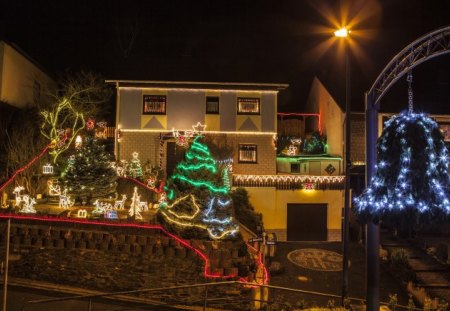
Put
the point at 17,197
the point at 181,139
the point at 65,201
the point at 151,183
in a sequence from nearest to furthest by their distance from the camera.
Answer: the point at 17,197
the point at 65,201
the point at 151,183
the point at 181,139

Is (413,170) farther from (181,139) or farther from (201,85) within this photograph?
(201,85)

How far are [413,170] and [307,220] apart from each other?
18.0 m

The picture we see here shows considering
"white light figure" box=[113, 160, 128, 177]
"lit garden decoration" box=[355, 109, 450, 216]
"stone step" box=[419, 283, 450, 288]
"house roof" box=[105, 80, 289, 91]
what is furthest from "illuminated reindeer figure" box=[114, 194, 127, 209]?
"lit garden decoration" box=[355, 109, 450, 216]

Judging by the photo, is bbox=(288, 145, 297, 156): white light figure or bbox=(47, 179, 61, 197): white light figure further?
bbox=(288, 145, 297, 156): white light figure

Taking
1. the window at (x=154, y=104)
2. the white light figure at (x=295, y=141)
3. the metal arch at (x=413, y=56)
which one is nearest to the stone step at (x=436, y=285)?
the metal arch at (x=413, y=56)

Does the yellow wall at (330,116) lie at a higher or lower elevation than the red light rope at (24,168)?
higher

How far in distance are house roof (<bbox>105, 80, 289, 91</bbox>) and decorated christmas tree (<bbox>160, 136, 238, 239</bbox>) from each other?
940 centimetres

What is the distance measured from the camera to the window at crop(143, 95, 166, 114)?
24864 mm

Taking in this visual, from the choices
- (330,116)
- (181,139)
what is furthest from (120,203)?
(330,116)

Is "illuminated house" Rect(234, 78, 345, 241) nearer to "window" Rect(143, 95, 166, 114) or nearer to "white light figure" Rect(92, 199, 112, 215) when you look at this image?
"window" Rect(143, 95, 166, 114)

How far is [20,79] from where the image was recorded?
998 inches

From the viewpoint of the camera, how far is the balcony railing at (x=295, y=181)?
2383 cm

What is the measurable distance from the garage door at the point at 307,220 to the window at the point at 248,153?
3175mm

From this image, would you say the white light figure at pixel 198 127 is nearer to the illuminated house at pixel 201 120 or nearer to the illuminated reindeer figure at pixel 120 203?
the illuminated house at pixel 201 120
